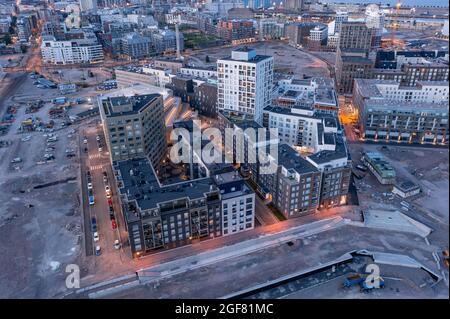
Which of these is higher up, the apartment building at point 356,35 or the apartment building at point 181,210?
the apartment building at point 356,35

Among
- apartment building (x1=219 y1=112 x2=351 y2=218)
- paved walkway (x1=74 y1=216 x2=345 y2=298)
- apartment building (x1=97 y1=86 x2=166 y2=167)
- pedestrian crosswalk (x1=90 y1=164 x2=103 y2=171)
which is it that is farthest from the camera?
pedestrian crosswalk (x1=90 y1=164 x2=103 y2=171)

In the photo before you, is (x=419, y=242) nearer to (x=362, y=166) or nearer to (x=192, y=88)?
(x=362, y=166)

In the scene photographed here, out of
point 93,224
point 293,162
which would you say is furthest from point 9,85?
point 293,162

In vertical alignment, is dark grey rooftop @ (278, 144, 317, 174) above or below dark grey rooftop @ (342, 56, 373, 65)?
below

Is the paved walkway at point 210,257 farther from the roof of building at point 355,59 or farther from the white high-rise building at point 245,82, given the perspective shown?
the roof of building at point 355,59

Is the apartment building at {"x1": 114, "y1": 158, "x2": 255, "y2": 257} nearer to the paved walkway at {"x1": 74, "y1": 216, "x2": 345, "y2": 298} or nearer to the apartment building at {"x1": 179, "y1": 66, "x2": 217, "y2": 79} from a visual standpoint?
the paved walkway at {"x1": 74, "y1": 216, "x2": 345, "y2": 298}

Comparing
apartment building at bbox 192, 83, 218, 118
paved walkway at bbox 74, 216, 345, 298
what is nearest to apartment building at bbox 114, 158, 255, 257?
paved walkway at bbox 74, 216, 345, 298

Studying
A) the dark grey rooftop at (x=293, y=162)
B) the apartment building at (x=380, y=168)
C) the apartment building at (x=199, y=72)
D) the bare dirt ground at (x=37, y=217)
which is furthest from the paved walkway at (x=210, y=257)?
the apartment building at (x=199, y=72)

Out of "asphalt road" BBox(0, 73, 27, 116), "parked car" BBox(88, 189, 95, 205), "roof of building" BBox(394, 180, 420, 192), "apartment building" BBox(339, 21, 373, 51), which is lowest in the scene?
"parked car" BBox(88, 189, 95, 205)
